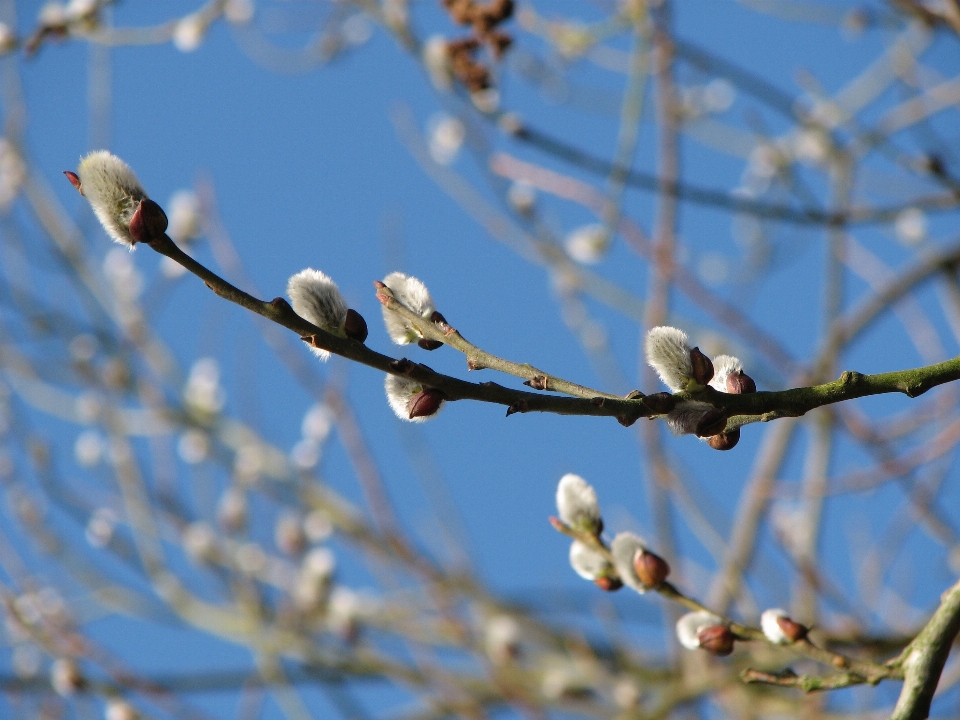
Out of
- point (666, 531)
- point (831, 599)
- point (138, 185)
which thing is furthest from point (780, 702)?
point (138, 185)

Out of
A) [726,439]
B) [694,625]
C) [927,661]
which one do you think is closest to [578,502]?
[694,625]

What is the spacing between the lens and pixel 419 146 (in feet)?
11.8

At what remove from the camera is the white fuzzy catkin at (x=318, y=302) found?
3.21 ft

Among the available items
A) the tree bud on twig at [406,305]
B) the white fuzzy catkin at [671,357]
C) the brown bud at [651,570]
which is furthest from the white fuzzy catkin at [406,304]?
the brown bud at [651,570]

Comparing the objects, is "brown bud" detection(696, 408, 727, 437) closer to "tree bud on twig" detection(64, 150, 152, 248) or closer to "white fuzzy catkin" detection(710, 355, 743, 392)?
"white fuzzy catkin" detection(710, 355, 743, 392)

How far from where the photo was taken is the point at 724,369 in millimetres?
1099

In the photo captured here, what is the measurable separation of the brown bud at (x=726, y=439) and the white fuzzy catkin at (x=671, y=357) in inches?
A: 2.9

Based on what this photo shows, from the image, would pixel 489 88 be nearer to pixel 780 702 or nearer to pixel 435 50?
pixel 435 50

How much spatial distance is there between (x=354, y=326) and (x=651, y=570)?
0.58 metres

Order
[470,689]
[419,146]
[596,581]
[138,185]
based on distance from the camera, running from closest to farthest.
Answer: [138,185] < [596,581] < [470,689] < [419,146]

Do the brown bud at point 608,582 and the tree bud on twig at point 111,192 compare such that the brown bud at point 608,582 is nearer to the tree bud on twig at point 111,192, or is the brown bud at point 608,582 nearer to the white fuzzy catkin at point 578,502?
the white fuzzy catkin at point 578,502

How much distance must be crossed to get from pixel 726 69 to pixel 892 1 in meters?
0.45

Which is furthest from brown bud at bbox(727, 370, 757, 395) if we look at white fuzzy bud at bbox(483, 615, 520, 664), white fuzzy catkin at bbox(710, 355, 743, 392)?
white fuzzy bud at bbox(483, 615, 520, 664)

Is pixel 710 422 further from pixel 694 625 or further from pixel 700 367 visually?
pixel 694 625
